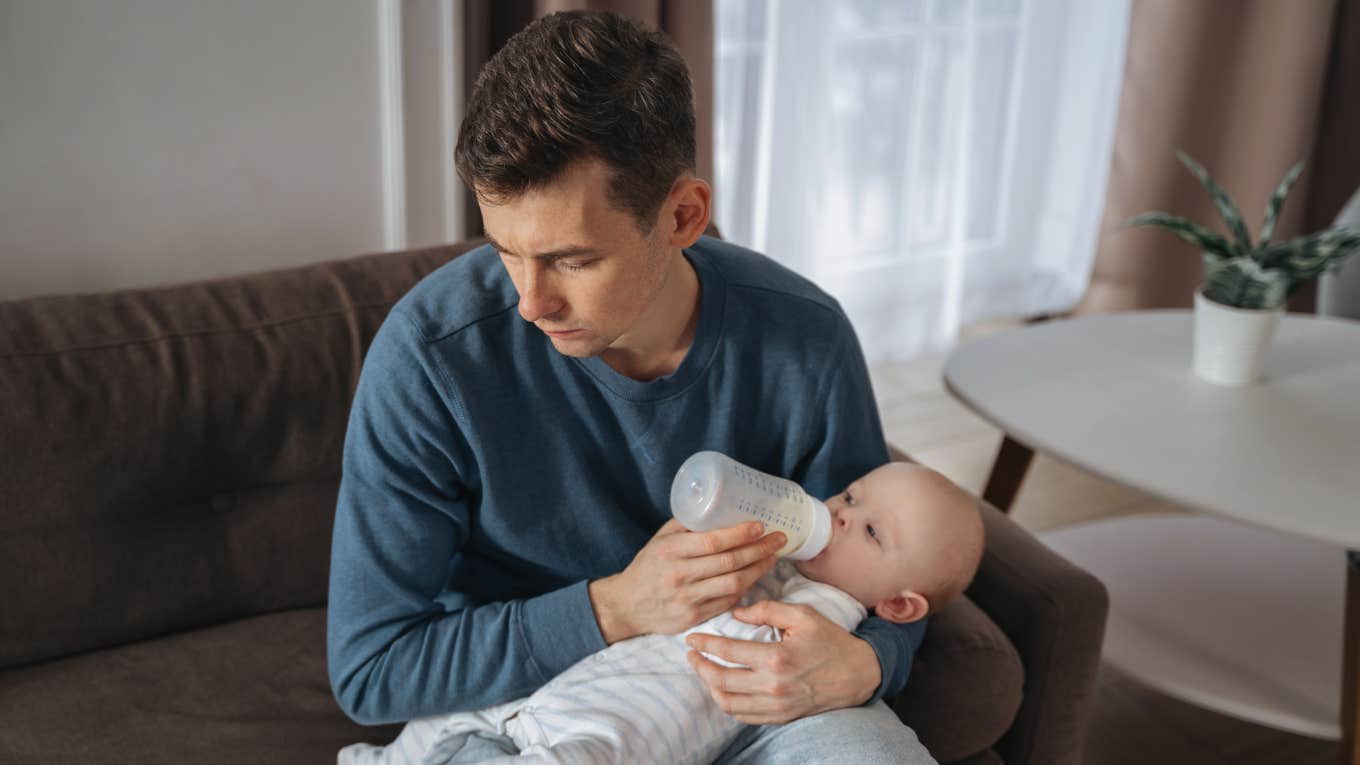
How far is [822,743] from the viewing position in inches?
52.8

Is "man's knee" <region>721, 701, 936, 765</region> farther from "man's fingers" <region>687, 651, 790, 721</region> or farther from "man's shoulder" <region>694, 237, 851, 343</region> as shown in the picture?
"man's shoulder" <region>694, 237, 851, 343</region>

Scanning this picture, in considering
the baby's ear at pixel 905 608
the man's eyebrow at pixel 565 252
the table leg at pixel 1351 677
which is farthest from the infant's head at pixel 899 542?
the table leg at pixel 1351 677

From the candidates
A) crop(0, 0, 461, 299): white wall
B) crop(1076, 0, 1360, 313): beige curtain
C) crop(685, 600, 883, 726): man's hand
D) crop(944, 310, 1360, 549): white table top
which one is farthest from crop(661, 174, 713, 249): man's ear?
crop(1076, 0, 1360, 313): beige curtain

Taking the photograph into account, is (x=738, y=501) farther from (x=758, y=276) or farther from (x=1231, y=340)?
(x=1231, y=340)

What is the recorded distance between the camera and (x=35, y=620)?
63.5 inches

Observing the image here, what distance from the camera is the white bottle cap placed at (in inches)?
57.3

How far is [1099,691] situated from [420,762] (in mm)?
1413

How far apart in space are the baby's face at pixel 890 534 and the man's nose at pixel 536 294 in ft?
1.53

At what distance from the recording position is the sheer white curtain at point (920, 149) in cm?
306

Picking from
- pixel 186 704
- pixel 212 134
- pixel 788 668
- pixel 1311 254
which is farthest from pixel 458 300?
pixel 1311 254

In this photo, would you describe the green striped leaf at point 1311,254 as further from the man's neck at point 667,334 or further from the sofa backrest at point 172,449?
the sofa backrest at point 172,449

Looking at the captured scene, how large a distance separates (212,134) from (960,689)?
1.42 meters

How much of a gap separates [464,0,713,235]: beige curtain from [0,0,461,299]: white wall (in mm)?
95

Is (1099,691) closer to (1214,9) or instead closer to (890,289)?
(890,289)
